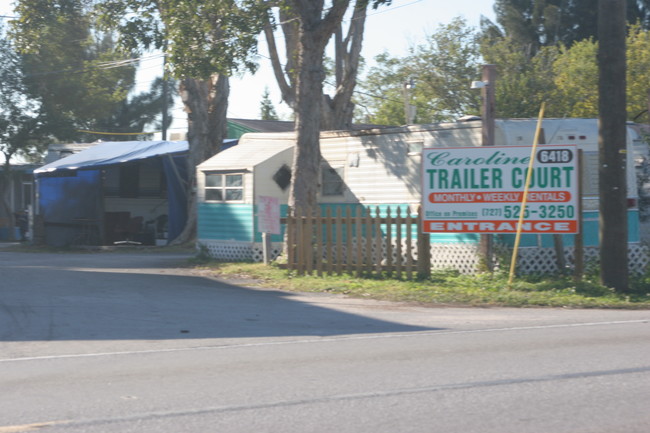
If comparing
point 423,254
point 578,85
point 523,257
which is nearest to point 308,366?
point 423,254

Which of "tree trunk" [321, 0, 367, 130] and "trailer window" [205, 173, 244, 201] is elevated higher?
"tree trunk" [321, 0, 367, 130]

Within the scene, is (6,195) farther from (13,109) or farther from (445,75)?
(445,75)

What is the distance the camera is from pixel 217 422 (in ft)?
20.0

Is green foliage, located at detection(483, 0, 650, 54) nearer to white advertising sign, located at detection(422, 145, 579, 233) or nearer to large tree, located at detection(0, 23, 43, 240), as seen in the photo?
large tree, located at detection(0, 23, 43, 240)

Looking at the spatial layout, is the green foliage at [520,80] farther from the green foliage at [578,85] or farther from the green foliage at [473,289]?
the green foliage at [473,289]

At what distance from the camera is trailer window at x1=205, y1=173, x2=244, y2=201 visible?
20.2 metres

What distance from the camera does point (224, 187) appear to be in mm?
20625

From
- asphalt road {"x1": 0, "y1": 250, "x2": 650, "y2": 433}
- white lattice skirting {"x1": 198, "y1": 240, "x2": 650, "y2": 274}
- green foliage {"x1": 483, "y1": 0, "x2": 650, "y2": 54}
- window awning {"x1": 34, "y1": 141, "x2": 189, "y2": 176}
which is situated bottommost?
asphalt road {"x1": 0, "y1": 250, "x2": 650, "y2": 433}

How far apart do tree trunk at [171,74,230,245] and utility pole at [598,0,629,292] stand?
14.2 meters

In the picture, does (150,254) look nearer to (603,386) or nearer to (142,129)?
(603,386)

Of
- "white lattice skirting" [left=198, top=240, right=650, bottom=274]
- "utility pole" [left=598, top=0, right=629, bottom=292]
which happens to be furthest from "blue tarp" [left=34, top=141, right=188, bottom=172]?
"utility pole" [left=598, top=0, right=629, bottom=292]

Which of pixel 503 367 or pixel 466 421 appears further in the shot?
pixel 503 367

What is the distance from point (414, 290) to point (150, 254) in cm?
1174

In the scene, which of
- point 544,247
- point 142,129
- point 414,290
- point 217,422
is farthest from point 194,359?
point 142,129
